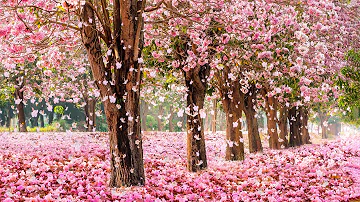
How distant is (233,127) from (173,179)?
293 inches

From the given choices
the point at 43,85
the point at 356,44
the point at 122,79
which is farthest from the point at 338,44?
the point at 43,85

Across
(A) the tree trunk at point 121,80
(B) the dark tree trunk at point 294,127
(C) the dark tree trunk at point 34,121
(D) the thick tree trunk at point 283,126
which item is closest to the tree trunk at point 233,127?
(D) the thick tree trunk at point 283,126

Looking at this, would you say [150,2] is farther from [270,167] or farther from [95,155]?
[270,167]

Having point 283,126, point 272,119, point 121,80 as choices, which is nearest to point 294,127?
point 283,126

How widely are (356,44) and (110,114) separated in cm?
1238

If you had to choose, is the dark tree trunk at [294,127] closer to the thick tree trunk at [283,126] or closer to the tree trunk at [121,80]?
the thick tree trunk at [283,126]

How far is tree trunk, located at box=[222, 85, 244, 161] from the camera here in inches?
777

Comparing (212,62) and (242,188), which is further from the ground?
(212,62)

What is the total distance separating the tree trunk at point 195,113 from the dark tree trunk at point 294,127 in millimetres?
16851

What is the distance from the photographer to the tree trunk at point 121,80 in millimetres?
11086

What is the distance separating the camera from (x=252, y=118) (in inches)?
954

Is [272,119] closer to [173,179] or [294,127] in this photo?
[294,127]

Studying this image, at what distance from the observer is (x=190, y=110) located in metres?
15.1

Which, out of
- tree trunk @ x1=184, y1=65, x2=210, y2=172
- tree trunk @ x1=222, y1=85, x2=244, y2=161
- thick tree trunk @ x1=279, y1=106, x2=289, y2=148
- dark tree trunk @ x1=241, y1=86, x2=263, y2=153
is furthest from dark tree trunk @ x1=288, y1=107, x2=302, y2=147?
tree trunk @ x1=184, y1=65, x2=210, y2=172
